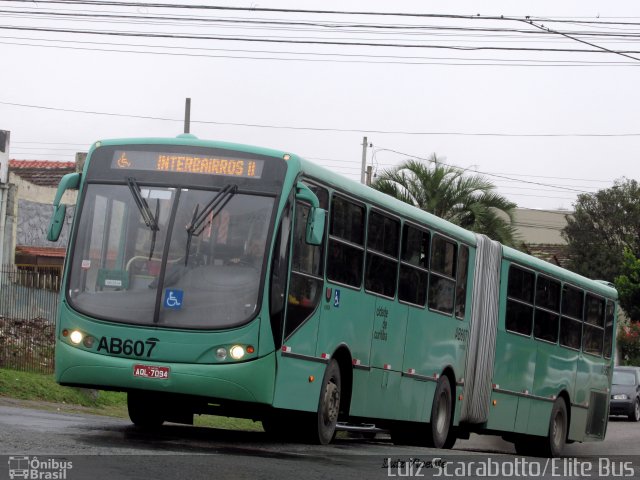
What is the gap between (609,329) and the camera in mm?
24109

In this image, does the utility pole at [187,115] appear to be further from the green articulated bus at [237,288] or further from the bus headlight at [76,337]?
the bus headlight at [76,337]

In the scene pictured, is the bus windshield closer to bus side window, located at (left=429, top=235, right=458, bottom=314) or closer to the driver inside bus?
the driver inside bus

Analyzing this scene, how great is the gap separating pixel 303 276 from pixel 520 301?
25.6 feet

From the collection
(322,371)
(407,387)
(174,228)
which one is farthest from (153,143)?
(407,387)

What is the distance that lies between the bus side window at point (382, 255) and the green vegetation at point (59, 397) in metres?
6.57

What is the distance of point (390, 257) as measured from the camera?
15.2 m

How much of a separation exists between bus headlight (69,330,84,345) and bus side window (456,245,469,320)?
268 inches

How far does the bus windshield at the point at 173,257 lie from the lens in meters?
12.3

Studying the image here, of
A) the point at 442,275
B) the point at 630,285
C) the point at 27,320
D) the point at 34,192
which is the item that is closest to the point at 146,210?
the point at 442,275

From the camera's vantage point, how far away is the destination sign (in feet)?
42.0

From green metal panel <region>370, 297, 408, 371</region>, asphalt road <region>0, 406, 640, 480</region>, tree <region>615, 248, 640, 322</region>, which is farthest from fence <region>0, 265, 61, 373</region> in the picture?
tree <region>615, 248, 640, 322</region>

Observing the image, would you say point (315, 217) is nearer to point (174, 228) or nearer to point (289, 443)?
point (174, 228)

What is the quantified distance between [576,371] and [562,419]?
0.96 m

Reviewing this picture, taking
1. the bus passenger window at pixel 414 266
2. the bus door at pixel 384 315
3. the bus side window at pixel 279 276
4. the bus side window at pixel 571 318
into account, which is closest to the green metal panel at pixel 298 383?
the bus side window at pixel 279 276
